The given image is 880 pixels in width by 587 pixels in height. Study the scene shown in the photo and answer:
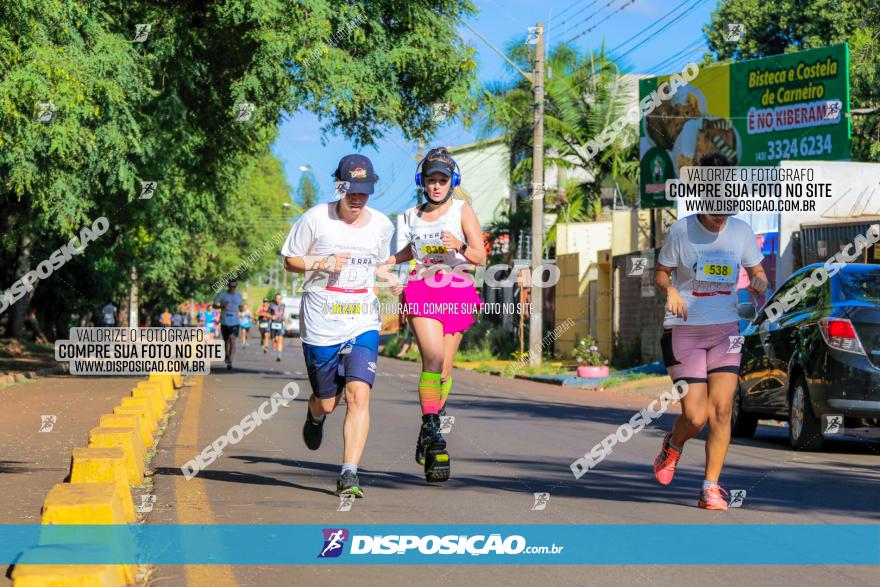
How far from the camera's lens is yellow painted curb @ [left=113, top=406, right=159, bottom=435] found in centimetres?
1098

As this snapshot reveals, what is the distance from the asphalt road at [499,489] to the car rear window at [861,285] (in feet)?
4.89

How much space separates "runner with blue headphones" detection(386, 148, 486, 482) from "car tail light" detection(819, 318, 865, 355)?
14.7ft

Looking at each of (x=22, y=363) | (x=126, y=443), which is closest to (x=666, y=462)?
(x=126, y=443)

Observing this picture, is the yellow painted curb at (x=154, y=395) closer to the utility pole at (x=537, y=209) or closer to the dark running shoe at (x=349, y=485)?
the dark running shoe at (x=349, y=485)

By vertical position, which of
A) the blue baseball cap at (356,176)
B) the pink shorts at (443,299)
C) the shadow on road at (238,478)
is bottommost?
the shadow on road at (238,478)

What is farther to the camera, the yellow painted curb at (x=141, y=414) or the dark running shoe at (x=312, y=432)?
the yellow painted curb at (x=141, y=414)

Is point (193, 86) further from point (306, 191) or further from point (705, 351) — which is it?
point (306, 191)

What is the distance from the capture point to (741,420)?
45.3 ft

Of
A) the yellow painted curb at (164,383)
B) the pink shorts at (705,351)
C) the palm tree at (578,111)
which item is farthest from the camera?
the palm tree at (578,111)

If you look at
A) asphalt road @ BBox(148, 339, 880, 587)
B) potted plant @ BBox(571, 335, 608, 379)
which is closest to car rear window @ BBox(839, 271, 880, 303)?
asphalt road @ BBox(148, 339, 880, 587)

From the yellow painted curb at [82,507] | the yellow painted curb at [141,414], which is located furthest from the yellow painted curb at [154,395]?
the yellow painted curb at [82,507]

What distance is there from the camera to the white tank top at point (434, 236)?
27.6 feet

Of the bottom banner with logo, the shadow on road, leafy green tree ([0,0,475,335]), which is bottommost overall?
the bottom banner with logo

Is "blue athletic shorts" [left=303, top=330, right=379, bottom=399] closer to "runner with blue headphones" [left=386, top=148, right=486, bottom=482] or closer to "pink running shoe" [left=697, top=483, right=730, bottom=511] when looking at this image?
"runner with blue headphones" [left=386, top=148, right=486, bottom=482]
